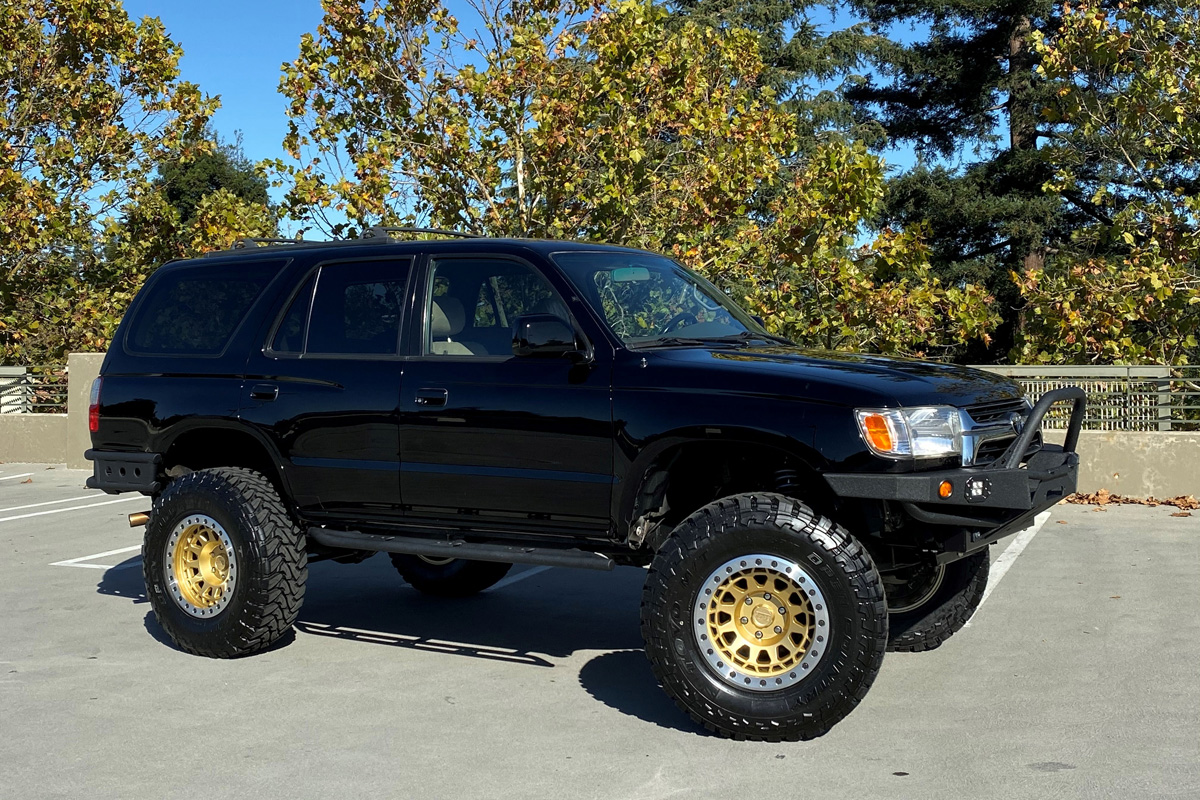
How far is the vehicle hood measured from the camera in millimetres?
5516

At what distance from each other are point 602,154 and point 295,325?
9769 mm

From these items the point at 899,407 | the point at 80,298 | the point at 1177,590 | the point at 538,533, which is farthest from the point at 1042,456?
the point at 80,298

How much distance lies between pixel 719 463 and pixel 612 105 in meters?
11.4

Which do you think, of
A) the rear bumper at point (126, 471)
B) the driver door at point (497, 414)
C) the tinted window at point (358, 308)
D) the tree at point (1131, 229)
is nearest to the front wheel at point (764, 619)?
the driver door at point (497, 414)

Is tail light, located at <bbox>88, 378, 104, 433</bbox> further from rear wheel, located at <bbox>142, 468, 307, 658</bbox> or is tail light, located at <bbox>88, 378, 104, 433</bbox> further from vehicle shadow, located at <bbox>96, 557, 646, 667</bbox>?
vehicle shadow, located at <bbox>96, 557, 646, 667</bbox>

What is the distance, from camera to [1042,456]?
6195mm

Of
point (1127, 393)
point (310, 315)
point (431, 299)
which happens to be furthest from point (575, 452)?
point (1127, 393)

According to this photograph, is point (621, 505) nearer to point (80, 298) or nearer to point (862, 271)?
point (862, 271)

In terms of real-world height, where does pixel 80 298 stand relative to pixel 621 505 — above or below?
above

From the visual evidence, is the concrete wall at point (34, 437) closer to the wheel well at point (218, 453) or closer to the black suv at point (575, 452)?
the black suv at point (575, 452)

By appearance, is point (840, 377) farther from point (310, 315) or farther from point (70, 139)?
point (70, 139)

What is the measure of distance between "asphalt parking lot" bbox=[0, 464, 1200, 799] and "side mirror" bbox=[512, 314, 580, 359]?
1.62 metres

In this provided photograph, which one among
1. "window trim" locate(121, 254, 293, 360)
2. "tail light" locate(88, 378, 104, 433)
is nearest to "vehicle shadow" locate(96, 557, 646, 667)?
"tail light" locate(88, 378, 104, 433)

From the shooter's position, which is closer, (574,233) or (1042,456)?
(1042,456)
